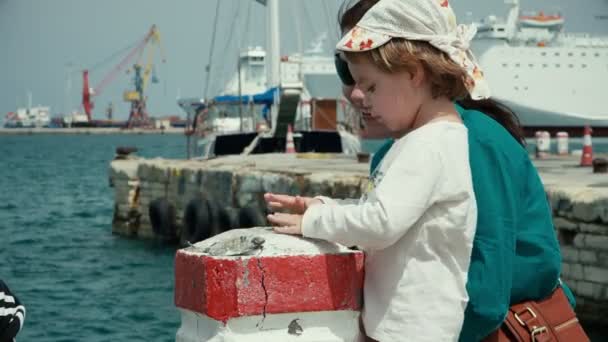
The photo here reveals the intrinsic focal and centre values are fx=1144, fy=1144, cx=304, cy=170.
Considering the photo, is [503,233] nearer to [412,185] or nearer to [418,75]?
[412,185]

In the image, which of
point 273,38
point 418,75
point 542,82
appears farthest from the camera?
point 542,82

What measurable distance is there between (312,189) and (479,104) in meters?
12.6

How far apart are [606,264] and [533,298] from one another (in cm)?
747

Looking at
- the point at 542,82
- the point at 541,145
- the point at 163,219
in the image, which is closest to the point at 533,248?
the point at 541,145

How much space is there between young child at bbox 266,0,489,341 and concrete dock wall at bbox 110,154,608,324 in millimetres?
7085

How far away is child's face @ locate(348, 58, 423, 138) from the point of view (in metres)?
2.51

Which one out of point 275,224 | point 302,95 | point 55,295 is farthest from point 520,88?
point 275,224

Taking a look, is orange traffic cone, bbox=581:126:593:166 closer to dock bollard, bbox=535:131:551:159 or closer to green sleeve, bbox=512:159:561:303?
dock bollard, bbox=535:131:551:159

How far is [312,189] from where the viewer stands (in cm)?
1533

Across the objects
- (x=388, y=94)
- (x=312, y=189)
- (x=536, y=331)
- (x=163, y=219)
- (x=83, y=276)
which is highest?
(x=388, y=94)

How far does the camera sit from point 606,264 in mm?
9766

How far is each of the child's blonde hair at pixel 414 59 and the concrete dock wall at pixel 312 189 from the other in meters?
7.11

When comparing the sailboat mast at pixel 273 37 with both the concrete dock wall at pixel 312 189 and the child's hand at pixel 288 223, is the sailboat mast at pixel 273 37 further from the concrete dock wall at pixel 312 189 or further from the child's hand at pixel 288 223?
the child's hand at pixel 288 223

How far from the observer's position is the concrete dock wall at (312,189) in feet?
32.5
